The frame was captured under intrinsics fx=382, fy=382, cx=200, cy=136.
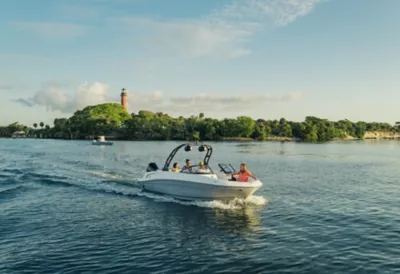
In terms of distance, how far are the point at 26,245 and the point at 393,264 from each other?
42.9ft

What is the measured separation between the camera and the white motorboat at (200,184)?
2109 centimetres

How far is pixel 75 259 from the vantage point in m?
13.0

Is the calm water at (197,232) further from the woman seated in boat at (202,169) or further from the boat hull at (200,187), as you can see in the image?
the woman seated in boat at (202,169)

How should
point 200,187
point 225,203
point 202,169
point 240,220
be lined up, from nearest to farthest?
point 240,220 < point 225,203 < point 200,187 < point 202,169

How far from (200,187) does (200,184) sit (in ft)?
0.70

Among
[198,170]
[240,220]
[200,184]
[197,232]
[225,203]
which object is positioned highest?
[198,170]

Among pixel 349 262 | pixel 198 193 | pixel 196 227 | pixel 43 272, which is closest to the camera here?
pixel 43 272

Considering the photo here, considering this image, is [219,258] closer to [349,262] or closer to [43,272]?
[349,262]

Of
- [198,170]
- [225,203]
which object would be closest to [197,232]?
[225,203]

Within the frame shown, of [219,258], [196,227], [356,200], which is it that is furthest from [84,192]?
[356,200]

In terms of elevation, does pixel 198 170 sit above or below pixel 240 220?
above

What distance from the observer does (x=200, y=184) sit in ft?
70.8

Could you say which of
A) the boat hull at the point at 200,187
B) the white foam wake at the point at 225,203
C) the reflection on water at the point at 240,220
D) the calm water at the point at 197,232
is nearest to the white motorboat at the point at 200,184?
the boat hull at the point at 200,187

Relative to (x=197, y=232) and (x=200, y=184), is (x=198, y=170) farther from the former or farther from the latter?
(x=197, y=232)
